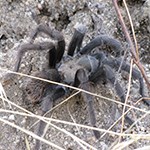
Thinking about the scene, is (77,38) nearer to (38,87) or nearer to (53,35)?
(53,35)

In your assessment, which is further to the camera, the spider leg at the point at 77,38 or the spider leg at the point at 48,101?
the spider leg at the point at 77,38

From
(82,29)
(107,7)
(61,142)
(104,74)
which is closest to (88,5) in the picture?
(107,7)

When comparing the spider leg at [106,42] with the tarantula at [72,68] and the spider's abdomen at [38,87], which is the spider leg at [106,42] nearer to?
the tarantula at [72,68]

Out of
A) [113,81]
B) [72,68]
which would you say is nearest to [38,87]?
[72,68]

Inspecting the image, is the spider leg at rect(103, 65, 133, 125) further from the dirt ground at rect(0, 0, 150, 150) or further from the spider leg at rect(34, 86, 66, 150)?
the spider leg at rect(34, 86, 66, 150)

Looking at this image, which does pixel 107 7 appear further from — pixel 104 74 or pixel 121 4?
pixel 104 74

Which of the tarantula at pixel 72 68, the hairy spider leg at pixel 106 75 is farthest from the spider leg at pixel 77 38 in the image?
the hairy spider leg at pixel 106 75

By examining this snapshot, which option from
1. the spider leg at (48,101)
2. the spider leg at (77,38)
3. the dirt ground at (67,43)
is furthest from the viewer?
the spider leg at (77,38)

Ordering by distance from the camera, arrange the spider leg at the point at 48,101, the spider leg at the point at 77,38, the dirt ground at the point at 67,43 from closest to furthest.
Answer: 1. the spider leg at the point at 48,101
2. the dirt ground at the point at 67,43
3. the spider leg at the point at 77,38
